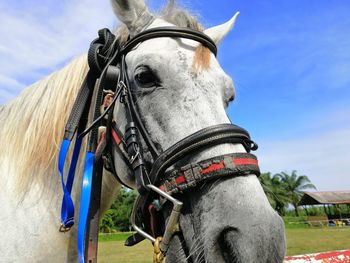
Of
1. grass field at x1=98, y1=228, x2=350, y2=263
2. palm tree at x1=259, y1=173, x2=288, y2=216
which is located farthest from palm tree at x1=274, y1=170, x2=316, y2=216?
grass field at x1=98, y1=228, x2=350, y2=263

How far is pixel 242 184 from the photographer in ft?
6.51

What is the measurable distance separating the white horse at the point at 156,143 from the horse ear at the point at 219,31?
0.6 inches

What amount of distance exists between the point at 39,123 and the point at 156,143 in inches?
48.2

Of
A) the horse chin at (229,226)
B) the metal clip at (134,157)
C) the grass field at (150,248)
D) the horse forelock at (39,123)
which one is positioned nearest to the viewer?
the horse chin at (229,226)

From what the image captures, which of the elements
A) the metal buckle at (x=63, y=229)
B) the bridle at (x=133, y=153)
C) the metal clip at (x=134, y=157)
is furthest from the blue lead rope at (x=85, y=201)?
the metal clip at (x=134, y=157)

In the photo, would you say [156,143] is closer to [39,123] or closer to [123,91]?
[123,91]

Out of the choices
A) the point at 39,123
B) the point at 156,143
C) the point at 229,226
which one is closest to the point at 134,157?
the point at 156,143

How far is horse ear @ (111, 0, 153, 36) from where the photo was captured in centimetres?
289

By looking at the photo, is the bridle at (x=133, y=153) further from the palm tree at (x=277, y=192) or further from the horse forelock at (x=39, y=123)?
the palm tree at (x=277, y=192)

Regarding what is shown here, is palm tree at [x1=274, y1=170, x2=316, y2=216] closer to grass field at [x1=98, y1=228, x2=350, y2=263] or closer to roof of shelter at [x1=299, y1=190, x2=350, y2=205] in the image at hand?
roof of shelter at [x1=299, y1=190, x2=350, y2=205]

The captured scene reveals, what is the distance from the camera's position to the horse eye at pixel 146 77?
245 cm

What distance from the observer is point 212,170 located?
2.01m

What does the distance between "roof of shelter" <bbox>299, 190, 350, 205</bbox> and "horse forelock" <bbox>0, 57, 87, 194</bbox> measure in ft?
232

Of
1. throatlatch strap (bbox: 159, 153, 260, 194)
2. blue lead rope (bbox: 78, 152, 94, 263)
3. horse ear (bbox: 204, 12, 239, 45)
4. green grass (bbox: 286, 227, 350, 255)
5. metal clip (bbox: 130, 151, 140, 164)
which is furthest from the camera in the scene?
green grass (bbox: 286, 227, 350, 255)
